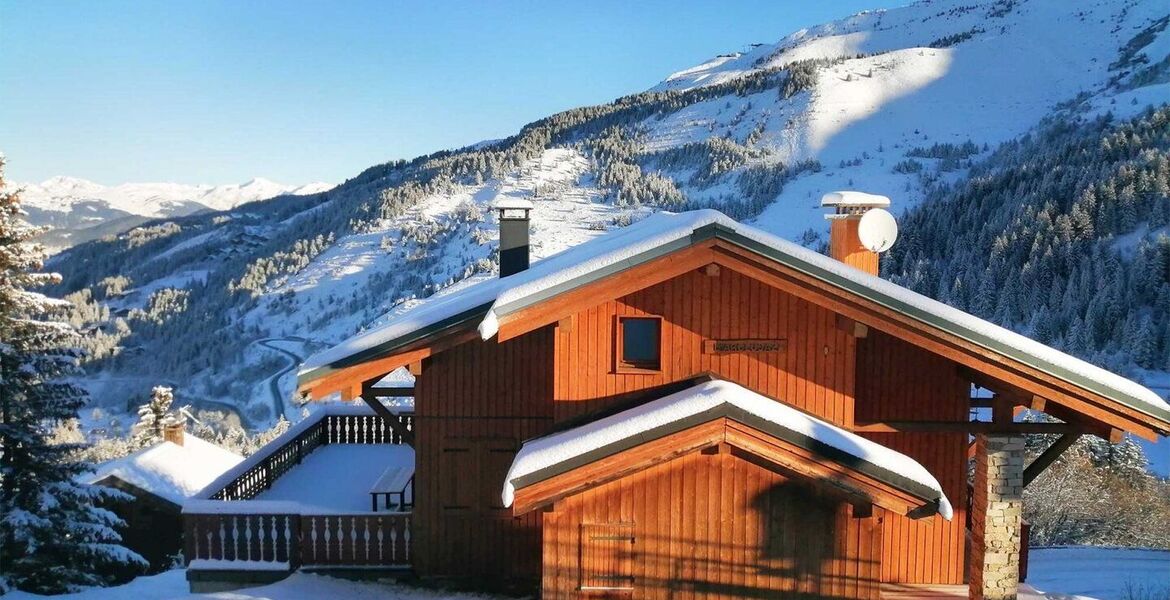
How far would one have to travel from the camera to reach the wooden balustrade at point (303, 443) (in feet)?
38.0

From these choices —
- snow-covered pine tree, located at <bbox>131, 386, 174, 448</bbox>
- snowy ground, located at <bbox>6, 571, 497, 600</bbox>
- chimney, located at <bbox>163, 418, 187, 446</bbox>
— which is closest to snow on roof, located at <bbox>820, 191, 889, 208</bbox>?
snowy ground, located at <bbox>6, 571, 497, 600</bbox>

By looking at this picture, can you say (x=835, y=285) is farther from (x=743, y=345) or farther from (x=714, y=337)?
(x=714, y=337)

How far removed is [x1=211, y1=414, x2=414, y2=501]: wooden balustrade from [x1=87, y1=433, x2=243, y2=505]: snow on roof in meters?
7.89

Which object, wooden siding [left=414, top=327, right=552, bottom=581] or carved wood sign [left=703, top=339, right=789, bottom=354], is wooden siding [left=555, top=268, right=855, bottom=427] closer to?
carved wood sign [left=703, top=339, right=789, bottom=354]

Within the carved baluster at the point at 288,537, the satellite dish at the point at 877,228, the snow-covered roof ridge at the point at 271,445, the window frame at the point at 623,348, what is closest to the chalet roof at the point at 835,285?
the window frame at the point at 623,348

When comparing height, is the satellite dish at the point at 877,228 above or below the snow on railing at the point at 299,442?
above

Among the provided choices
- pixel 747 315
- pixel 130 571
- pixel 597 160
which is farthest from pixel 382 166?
pixel 747 315

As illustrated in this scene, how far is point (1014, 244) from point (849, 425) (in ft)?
258

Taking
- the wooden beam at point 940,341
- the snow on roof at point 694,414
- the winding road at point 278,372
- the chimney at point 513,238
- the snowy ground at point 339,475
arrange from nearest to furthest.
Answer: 1. the snow on roof at point 694,414
2. the wooden beam at point 940,341
3. the snowy ground at point 339,475
4. the chimney at point 513,238
5. the winding road at point 278,372

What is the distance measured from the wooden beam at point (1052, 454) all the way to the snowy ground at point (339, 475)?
926cm

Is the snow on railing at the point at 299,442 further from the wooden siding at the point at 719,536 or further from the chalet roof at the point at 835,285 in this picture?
the chalet roof at the point at 835,285

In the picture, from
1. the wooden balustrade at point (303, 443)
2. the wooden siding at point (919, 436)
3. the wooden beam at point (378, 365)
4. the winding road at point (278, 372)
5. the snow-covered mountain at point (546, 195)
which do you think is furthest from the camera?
the snow-covered mountain at point (546, 195)

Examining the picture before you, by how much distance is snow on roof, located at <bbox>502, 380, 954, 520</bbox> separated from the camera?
717 centimetres

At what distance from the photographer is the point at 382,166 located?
192 meters
